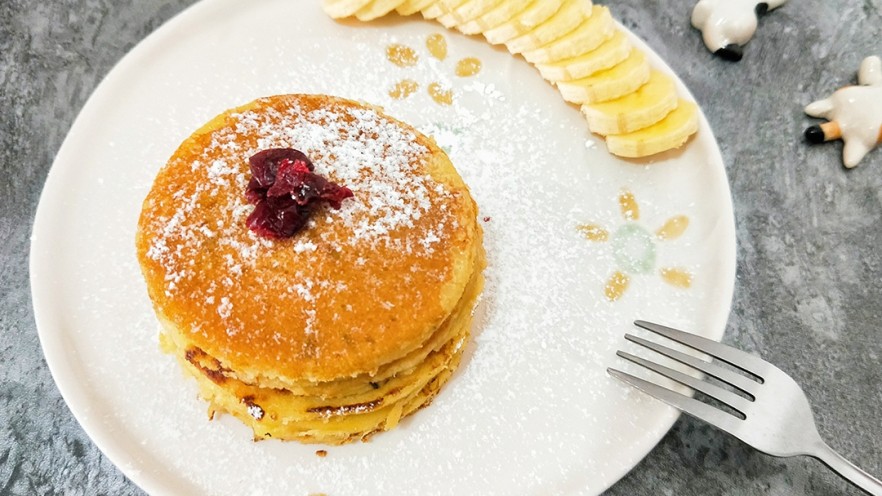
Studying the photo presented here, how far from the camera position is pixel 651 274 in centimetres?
214

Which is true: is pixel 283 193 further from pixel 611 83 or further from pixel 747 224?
pixel 747 224

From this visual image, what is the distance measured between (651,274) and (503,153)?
65 cm

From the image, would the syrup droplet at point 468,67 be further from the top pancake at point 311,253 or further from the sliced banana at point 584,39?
the top pancake at point 311,253

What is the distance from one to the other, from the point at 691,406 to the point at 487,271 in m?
0.71

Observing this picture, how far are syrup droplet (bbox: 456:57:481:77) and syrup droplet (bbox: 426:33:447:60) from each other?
0.22 feet

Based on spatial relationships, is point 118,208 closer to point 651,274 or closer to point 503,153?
point 503,153

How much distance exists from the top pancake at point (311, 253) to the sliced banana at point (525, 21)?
702 mm

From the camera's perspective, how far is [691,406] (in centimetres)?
178

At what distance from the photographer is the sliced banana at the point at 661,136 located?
2246 millimetres

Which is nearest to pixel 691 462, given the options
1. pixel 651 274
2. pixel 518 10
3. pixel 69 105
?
pixel 651 274

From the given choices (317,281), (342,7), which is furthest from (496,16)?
(317,281)

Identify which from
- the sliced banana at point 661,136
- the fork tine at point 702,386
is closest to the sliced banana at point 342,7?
the sliced banana at point 661,136

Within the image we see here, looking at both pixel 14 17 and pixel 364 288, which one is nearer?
pixel 364 288

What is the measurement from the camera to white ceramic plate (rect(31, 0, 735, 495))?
1.80 m
